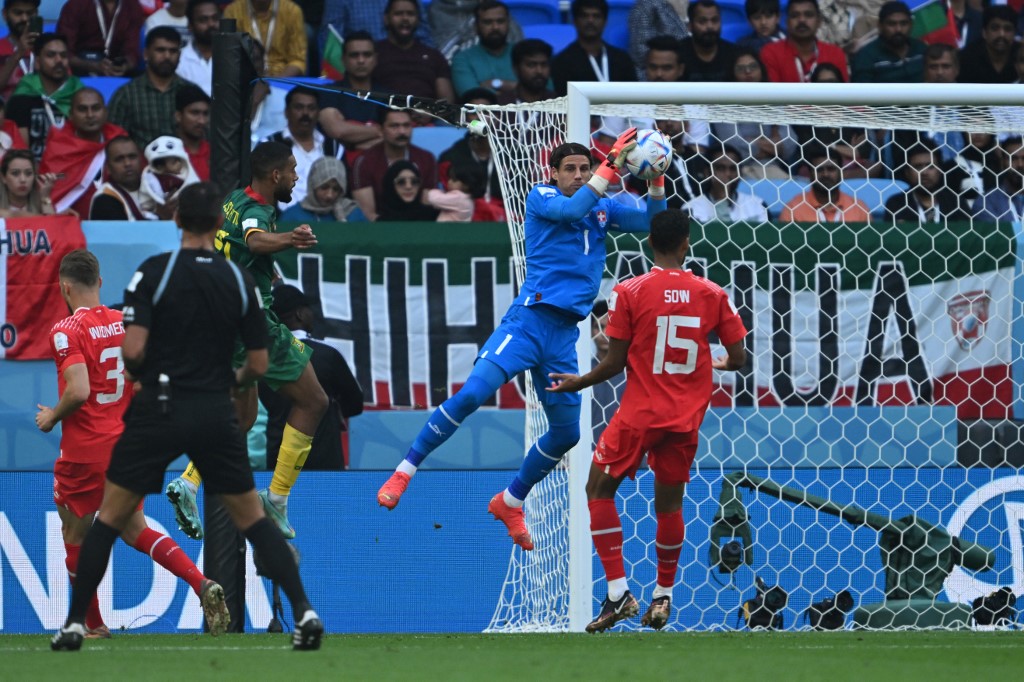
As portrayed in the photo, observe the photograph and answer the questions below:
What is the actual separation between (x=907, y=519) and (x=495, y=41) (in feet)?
20.8

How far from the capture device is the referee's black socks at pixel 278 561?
6.15 meters

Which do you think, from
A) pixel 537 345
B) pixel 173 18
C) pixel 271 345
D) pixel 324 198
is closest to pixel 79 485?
pixel 271 345

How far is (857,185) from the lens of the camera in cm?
1100

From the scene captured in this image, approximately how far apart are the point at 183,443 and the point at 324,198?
233 inches

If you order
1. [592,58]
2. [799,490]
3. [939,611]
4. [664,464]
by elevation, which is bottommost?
[939,611]

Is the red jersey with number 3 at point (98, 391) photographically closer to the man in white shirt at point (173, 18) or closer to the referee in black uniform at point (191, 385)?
the referee in black uniform at point (191, 385)

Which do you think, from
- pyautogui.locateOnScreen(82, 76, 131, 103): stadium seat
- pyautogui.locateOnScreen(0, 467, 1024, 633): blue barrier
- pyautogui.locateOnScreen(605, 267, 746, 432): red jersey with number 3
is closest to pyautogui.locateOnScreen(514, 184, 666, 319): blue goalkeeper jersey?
pyautogui.locateOnScreen(605, 267, 746, 432): red jersey with number 3

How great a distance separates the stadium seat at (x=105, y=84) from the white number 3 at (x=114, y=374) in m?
5.49

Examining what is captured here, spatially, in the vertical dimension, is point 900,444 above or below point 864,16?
below

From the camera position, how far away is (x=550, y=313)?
8062 millimetres

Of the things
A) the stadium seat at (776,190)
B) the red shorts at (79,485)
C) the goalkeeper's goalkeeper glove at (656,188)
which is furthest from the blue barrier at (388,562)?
the stadium seat at (776,190)

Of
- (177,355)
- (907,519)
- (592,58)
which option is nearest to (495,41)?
(592,58)

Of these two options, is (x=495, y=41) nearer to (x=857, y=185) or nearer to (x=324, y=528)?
(x=857, y=185)

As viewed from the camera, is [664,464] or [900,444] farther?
[900,444]
